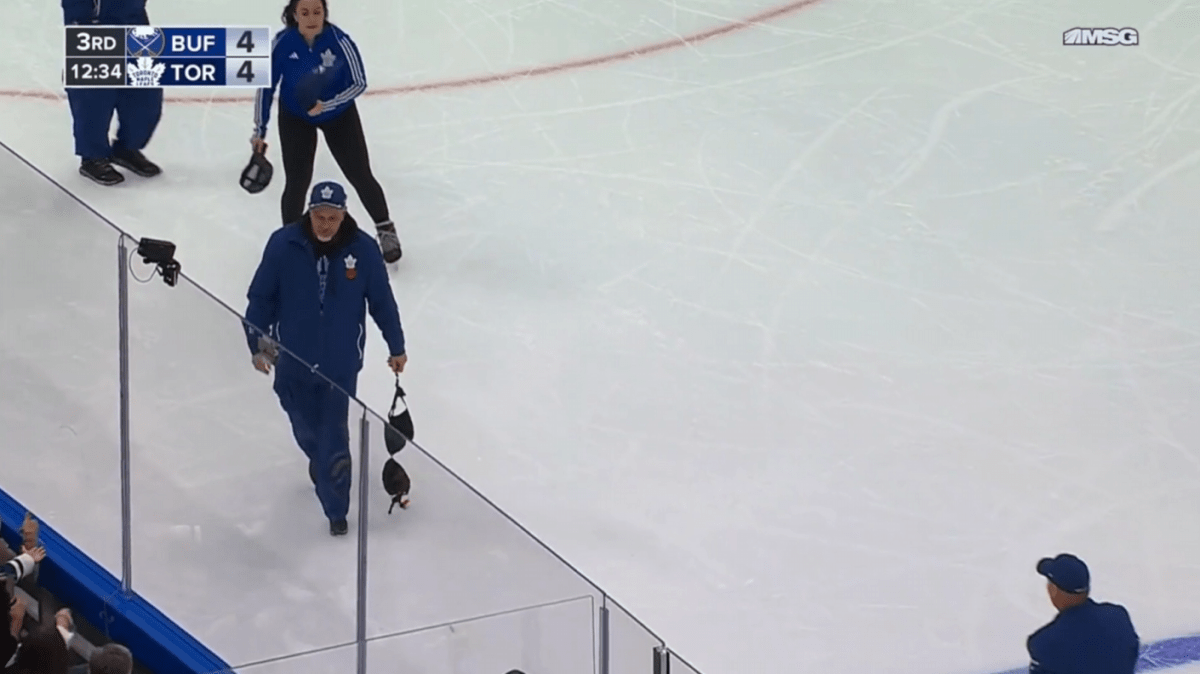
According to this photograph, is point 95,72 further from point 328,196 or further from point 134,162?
point 328,196

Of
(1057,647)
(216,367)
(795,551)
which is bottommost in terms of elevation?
(795,551)

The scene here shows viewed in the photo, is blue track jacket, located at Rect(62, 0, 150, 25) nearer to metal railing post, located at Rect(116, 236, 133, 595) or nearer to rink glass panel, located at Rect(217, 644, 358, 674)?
metal railing post, located at Rect(116, 236, 133, 595)

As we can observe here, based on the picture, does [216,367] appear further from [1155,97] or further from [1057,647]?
[1155,97]

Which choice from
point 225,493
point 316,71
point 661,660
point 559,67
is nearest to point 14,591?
point 225,493

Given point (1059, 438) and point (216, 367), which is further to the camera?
point (1059, 438)

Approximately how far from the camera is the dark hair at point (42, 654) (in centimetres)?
336

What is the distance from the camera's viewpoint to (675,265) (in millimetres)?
6645

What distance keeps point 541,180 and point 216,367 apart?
3599mm

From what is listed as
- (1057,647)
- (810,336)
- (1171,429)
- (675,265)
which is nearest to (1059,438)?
(1171,429)

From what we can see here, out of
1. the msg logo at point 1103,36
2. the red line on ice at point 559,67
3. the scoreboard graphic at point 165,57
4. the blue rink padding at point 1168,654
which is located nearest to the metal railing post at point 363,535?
the blue rink padding at point 1168,654

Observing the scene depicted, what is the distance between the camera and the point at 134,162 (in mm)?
6965

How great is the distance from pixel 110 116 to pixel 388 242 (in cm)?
126

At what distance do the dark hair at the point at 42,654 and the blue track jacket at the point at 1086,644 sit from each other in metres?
1.89

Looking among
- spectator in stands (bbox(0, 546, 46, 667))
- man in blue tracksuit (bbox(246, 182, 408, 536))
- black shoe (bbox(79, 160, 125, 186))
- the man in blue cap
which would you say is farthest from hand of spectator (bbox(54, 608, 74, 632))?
black shoe (bbox(79, 160, 125, 186))
